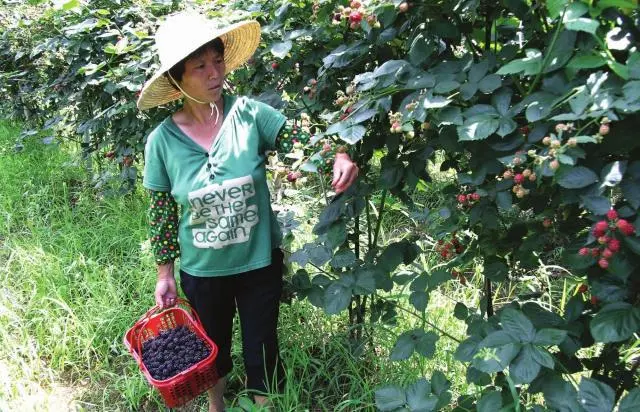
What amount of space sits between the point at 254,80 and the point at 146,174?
22.8 inches

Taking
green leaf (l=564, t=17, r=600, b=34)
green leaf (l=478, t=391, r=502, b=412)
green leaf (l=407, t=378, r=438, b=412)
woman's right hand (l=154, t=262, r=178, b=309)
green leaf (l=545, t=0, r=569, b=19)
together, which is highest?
green leaf (l=545, t=0, r=569, b=19)

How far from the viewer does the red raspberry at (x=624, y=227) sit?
2.96ft

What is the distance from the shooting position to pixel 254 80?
Answer: 2125 mm

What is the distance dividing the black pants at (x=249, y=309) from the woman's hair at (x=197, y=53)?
66 cm

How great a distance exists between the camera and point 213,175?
1.71 m

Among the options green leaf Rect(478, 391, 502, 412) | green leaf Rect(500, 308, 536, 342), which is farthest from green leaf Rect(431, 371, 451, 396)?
green leaf Rect(500, 308, 536, 342)

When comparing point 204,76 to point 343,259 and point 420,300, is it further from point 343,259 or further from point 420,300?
point 420,300

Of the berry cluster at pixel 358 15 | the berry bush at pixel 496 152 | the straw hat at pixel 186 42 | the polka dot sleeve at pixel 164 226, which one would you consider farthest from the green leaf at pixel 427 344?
the straw hat at pixel 186 42

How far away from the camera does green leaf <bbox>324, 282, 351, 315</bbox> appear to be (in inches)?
60.0

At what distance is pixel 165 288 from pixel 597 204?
4.86ft

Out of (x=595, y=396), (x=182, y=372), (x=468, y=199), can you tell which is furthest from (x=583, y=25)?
(x=182, y=372)

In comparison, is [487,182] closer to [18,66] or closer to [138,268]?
[138,268]

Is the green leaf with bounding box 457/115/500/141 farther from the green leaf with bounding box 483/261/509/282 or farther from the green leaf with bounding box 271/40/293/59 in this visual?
the green leaf with bounding box 271/40/293/59

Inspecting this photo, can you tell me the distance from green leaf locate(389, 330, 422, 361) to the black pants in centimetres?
58
